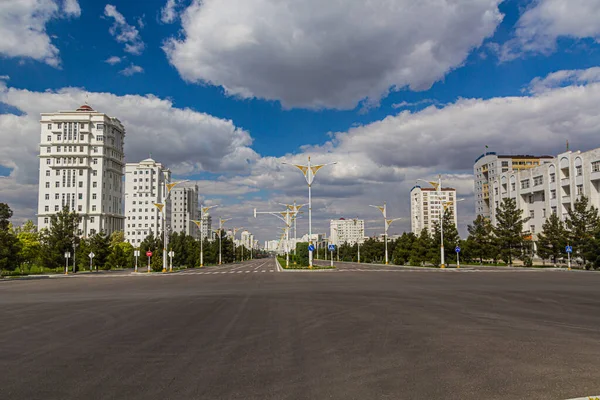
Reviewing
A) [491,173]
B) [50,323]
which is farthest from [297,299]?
[491,173]

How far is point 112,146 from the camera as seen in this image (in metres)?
128

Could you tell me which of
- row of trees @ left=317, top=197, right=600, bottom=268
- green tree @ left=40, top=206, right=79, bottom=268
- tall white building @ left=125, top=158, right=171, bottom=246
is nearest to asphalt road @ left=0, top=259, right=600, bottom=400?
row of trees @ left=317, top=197, right=600, bottom=268

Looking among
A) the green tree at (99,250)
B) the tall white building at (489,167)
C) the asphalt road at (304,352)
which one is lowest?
the asphalt road at (304,352)

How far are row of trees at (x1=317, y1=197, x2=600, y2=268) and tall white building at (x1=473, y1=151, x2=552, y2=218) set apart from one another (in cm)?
6168

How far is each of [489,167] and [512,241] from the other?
8162 cm

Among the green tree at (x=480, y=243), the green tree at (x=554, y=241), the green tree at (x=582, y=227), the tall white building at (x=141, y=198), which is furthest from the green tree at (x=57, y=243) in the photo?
the tall white building at (x=141, y=198)

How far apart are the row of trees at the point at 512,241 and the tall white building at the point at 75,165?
287 feet

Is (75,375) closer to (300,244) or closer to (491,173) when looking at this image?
(300,244)

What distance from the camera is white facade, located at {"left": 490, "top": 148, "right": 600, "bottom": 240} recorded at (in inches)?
2544

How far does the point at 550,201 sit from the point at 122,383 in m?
81.0

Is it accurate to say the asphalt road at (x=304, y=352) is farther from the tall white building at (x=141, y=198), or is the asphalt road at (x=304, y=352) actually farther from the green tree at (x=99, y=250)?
the tall white building at (x=141, y=198)

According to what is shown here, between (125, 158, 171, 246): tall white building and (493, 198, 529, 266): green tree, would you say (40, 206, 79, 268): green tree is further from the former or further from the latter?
(125, 158, 171, 246): tall white building

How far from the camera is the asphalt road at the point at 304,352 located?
20.1ft

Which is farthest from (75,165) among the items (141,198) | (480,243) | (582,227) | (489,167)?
(489,167)
